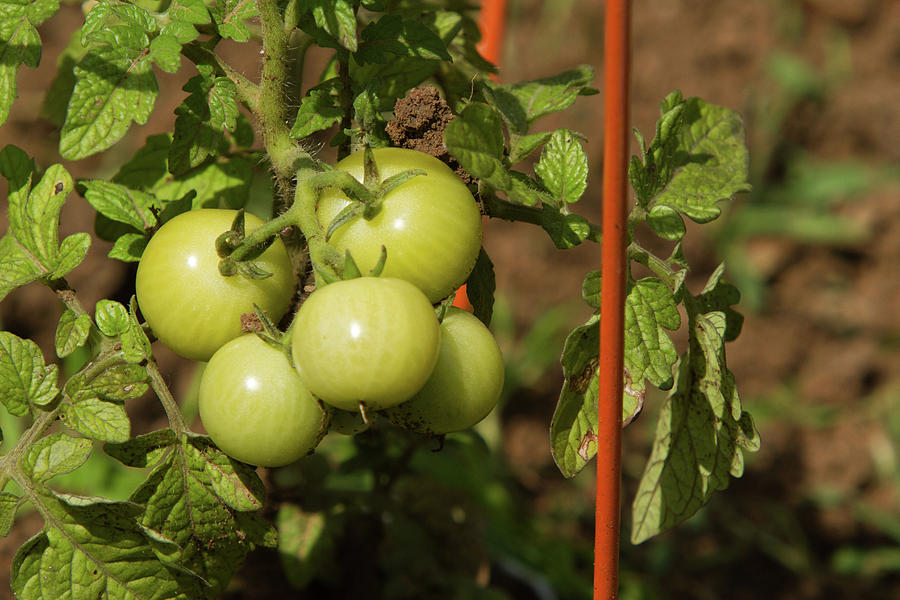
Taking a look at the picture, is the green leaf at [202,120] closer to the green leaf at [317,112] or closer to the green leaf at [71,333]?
the green leaf at [317,112]

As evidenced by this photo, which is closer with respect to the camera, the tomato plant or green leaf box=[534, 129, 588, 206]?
the tomato plant

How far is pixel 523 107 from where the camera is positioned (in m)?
0.90

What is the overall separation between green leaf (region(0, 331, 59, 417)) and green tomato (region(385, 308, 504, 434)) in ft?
1.10

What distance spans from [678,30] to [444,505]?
2.10 metres

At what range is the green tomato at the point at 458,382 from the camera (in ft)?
2.53

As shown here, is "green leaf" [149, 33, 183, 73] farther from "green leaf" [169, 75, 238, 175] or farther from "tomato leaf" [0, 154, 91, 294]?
"tomato leaf" [0, 154, 91, 294]

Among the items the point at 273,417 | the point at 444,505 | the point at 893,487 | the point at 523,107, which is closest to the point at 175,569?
the point at 273,417

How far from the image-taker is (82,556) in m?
0.84

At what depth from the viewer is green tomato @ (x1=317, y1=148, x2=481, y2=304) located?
2.42ft

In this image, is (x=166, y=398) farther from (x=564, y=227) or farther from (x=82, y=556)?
(x=564, y=227)

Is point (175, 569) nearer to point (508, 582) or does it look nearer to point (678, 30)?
point (508, 582)

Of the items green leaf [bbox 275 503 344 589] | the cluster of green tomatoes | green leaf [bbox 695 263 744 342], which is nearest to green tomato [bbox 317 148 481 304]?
the cluster of green tomatoes

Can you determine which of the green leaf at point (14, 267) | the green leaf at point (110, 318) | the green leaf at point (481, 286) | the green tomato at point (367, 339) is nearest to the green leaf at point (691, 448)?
the green leaf at point (481, 286)

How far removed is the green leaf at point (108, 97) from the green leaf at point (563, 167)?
37cm
